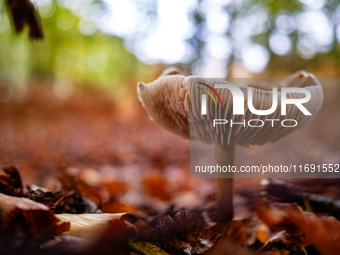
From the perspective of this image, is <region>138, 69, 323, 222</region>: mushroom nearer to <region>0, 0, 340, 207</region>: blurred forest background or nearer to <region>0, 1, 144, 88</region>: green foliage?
<region>0, 0, 340, 207</region>: blurred forest background

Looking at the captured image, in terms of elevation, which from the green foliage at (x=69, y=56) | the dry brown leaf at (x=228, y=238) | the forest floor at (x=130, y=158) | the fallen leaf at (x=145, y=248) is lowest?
the forest floor at (x=130, y=158)

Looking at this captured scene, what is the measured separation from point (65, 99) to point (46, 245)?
12458 mm

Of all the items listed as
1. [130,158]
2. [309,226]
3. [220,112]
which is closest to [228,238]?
[309,226]

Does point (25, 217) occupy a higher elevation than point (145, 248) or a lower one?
higher

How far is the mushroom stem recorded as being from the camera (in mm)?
1103

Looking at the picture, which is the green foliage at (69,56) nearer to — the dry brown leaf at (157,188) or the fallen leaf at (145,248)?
the dry brown leaf at (157,188)

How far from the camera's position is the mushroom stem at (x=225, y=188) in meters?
1.10

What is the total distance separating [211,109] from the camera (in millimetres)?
992

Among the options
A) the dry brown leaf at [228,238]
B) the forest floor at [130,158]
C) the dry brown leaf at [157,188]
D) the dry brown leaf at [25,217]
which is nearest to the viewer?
the dry brown leaf at [25,217]

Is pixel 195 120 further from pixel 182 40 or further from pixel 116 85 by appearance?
pixel 116 85

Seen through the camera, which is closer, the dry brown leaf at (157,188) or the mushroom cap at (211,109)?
the mushroom cap at (211,109)

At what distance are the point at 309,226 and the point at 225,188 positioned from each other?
402 millimetres

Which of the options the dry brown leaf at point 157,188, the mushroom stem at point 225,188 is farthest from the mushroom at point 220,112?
the dry brown leaf at point 157,188

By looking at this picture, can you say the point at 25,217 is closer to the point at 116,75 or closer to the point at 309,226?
the point at 309,226
